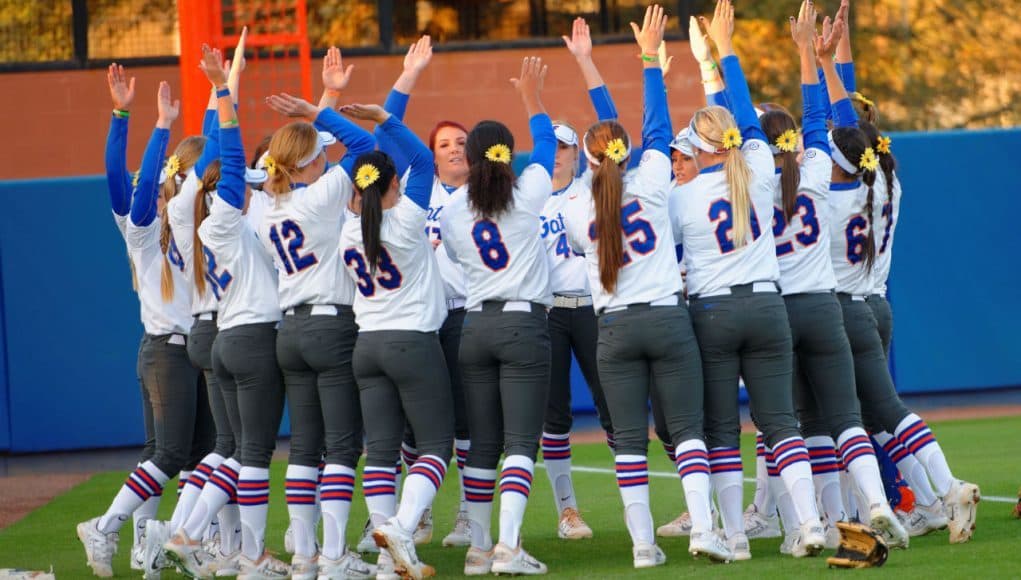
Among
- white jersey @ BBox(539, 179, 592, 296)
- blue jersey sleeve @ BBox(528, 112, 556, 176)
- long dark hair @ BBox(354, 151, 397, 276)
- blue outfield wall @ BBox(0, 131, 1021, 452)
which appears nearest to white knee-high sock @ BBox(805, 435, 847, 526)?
white jersey @ BBox(539, 179, 592, 296)

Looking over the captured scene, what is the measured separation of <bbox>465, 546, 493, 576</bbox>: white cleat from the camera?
673cm

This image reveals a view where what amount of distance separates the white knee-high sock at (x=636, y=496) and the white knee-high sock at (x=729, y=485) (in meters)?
0.35

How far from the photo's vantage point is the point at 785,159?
Result: 690 centimetres

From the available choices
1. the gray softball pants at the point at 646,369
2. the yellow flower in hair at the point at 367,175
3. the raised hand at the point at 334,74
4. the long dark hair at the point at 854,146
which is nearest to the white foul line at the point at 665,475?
the long dark hair at the point at 854,146

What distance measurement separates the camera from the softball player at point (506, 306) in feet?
21.6

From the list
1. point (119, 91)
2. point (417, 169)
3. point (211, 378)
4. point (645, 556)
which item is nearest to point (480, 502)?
point (645, 556)

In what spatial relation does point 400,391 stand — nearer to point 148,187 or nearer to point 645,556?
point 645,556

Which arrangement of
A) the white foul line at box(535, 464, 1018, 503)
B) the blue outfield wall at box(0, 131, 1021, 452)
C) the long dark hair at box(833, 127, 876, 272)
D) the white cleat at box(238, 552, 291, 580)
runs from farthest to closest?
the blue outfield wall at box(0, 131, 1021, 452), the white foul line at box(535, 464, 1018, 503), the long dark hair at box(833, 127, 876, 272), the white cleat at box(238, 552, 291, 580)

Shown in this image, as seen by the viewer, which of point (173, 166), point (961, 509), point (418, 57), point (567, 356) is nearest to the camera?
point (961, 509)

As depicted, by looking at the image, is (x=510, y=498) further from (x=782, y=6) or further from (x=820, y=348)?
(x=782, y=6)

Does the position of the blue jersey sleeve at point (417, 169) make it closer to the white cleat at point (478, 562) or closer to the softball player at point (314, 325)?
the softball player at point (314, 325)

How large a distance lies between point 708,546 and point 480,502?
1121 mm

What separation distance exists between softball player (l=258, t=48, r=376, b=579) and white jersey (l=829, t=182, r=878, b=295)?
2.35 m

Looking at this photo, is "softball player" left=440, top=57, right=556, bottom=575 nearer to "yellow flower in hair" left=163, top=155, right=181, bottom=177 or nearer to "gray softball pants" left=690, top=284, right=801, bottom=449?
"gray softball pants" left=690, top=284, right=801, bottom=449
